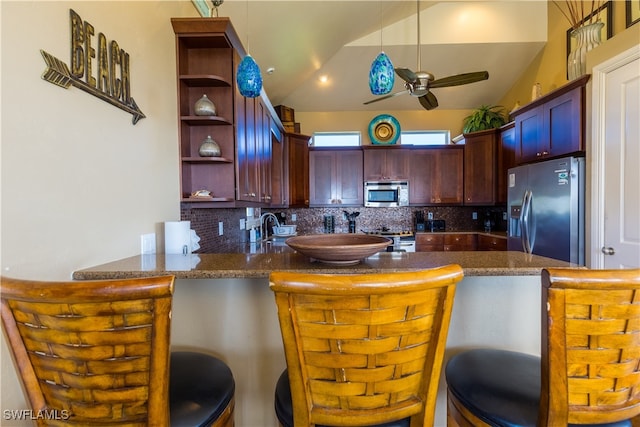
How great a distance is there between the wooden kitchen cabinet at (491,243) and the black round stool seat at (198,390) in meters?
3.77

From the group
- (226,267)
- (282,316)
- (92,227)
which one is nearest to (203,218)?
(92,227)

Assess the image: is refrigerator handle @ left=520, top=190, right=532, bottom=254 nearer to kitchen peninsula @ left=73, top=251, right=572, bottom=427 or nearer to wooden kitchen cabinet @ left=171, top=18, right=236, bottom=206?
kitchen peninsula @ left=73, top=251, right=572, bottom=427

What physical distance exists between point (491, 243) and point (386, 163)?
6.05 feet

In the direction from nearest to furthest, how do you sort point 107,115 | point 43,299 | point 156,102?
point 43,299 < point 107,115 < point 156,102

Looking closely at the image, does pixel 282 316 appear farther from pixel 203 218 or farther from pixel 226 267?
pixel 203 218

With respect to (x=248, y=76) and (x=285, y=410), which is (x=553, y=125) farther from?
(x=285, y=410)

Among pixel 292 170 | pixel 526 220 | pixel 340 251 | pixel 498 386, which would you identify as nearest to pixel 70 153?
pixel 340 251

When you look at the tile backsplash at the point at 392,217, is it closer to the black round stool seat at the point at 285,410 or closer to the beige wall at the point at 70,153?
the beige wall at the point at 70,153

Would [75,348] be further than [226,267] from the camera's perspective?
No

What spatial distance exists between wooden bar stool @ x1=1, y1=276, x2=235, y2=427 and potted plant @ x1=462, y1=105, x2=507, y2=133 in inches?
185

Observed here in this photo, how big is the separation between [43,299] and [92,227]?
2.13ft

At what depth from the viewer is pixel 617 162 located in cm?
215

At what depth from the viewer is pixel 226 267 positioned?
1.10 m

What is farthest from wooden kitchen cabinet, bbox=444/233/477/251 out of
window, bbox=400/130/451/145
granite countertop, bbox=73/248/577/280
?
granite countertop, bbox=73/248/577/280
